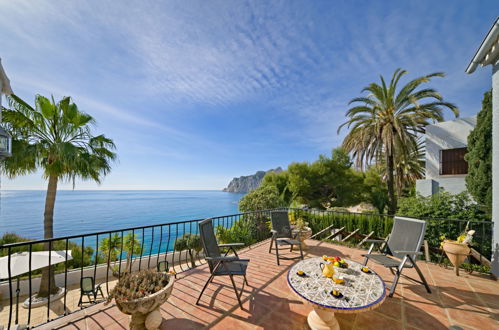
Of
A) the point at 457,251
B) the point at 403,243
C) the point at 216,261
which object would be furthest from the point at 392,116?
the point at 216,261

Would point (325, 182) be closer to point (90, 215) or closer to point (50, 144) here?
point (50, 144)

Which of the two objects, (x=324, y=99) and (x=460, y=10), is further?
(x=324, y=99)

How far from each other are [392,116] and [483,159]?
4342mm

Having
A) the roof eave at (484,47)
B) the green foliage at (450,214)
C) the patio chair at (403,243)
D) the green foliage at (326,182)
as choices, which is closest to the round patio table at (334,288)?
the patio chair at (403,243)

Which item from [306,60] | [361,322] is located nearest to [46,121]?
[306,60]

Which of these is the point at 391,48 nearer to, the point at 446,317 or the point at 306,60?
the point at 306,60

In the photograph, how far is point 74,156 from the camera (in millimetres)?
6641

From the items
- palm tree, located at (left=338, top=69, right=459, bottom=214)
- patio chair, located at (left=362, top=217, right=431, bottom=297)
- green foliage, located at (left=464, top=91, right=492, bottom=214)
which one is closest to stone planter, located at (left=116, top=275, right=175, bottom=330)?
patio chair, located at (left=362, top=217, right=431, bottom=297)

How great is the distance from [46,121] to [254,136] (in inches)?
766

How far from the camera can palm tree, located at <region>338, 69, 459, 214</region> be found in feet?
29.6

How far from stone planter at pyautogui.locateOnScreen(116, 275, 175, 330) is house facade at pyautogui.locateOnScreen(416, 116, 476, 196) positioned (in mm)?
11496

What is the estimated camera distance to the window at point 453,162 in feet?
28.5

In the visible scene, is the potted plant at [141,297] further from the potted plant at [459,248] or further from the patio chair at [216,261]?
the potted plant at [459,248]

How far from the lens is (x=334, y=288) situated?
2178 mm
